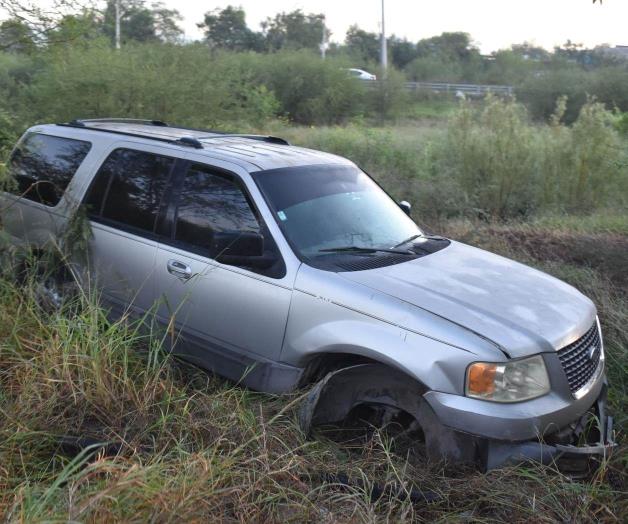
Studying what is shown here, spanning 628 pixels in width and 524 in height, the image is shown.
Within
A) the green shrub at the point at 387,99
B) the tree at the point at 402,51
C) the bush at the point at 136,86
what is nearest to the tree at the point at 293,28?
the tree at the point at 402,51

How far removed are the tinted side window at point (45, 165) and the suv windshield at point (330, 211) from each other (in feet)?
6.24

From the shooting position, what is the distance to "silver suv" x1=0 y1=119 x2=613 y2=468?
132 inches

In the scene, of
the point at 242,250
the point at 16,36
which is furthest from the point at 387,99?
the point at 242,250

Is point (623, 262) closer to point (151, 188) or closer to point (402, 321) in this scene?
point (402, 321)

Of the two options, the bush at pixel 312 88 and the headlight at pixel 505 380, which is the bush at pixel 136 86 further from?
the bush at pixel 312 88

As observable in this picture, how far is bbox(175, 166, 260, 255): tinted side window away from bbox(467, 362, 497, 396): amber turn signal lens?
1657 millimetres

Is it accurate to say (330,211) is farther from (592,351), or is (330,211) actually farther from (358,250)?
(592,351)

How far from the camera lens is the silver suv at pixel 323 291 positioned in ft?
11.0

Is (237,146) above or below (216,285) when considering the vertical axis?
above

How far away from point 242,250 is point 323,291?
0.56 metres

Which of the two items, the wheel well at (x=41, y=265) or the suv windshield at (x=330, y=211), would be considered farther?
the wheel well at (x=41, y=265)

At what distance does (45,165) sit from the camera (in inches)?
222

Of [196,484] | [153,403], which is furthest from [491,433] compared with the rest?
[153,403]

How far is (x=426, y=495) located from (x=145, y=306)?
237 cm
